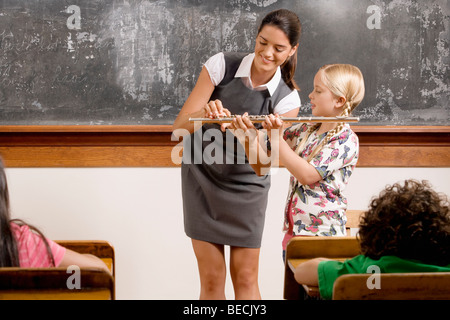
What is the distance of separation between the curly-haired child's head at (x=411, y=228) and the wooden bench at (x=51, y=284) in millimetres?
618

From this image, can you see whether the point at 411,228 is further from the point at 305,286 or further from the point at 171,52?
the point at 171,52

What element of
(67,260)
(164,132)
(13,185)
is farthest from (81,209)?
(67,260)

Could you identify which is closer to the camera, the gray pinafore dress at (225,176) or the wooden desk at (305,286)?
the wooden desk at (305,286)

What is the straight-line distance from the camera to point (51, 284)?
1.20 m

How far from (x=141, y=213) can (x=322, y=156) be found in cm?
129

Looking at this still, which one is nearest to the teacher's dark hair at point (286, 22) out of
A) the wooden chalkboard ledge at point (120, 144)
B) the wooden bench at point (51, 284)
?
the wooden chalkboard ledge at point (120, 144)

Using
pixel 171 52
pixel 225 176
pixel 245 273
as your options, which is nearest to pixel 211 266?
pixel 245 273

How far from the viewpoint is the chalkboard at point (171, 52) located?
2727 mm

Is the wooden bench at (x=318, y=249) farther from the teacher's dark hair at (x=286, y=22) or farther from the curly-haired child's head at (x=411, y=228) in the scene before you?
the teacher's dark hair at (x=286, y=22)

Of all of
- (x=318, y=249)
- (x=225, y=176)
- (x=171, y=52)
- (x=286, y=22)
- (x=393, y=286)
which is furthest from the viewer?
(x=171, y=52)

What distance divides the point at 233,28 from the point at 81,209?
47.1 inches

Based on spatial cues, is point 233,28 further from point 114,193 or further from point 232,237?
point 232,237

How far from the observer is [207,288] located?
2098mm

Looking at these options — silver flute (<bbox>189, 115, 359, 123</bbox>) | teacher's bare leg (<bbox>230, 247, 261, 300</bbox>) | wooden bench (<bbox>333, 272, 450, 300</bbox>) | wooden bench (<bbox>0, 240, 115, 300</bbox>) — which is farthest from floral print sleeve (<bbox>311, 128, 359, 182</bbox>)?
wooden bench (<bbox>0, 240, 115, 300</bbox>)
